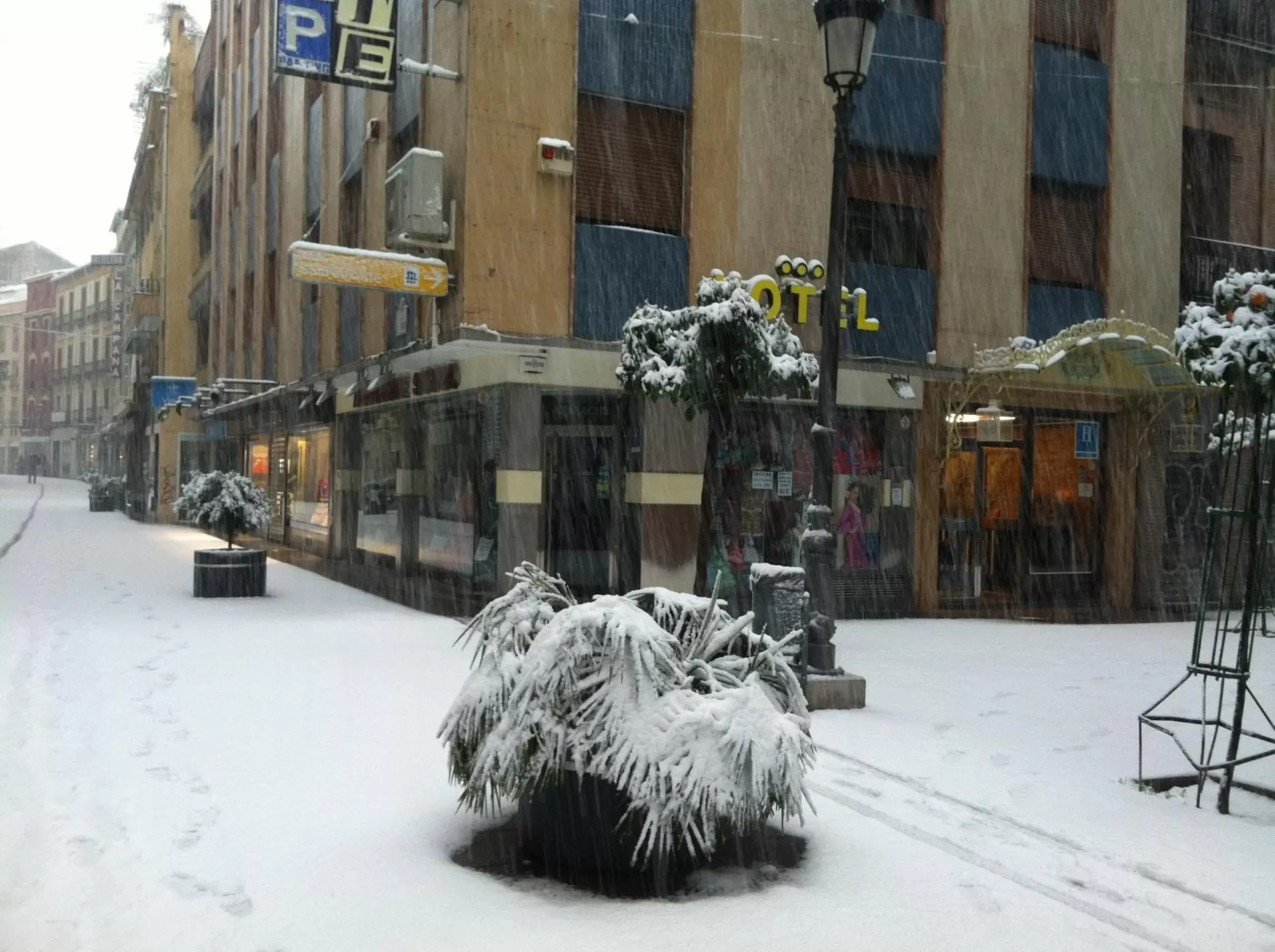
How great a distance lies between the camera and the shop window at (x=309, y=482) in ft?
68.0

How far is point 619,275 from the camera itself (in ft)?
43.2

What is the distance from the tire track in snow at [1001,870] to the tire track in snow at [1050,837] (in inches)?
18.8

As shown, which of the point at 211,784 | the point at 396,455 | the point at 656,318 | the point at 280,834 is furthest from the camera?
the point at 396,455

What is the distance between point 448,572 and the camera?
1473 cm

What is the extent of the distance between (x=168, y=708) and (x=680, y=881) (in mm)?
4731

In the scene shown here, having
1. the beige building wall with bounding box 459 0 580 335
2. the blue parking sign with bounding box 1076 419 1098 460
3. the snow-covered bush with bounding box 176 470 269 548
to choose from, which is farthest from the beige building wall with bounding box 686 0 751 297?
the snow-covered bush with bounding box 176 470 269 548

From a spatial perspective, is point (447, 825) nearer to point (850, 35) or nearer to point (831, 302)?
point (831, 302)

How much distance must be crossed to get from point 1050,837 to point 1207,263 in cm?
1390

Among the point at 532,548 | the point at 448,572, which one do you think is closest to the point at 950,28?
the point at 532,548

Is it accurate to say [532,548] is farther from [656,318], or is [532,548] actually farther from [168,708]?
[168,708]

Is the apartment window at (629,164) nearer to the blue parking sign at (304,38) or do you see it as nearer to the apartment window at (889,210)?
the apartment window at (889,210)

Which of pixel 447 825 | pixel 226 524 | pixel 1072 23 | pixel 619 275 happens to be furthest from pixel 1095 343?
pixel 226 524

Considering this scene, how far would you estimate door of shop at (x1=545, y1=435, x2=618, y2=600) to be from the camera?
1412 cm

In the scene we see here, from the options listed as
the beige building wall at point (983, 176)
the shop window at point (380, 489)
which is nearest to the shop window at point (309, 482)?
the shop window at point (380, 489)
